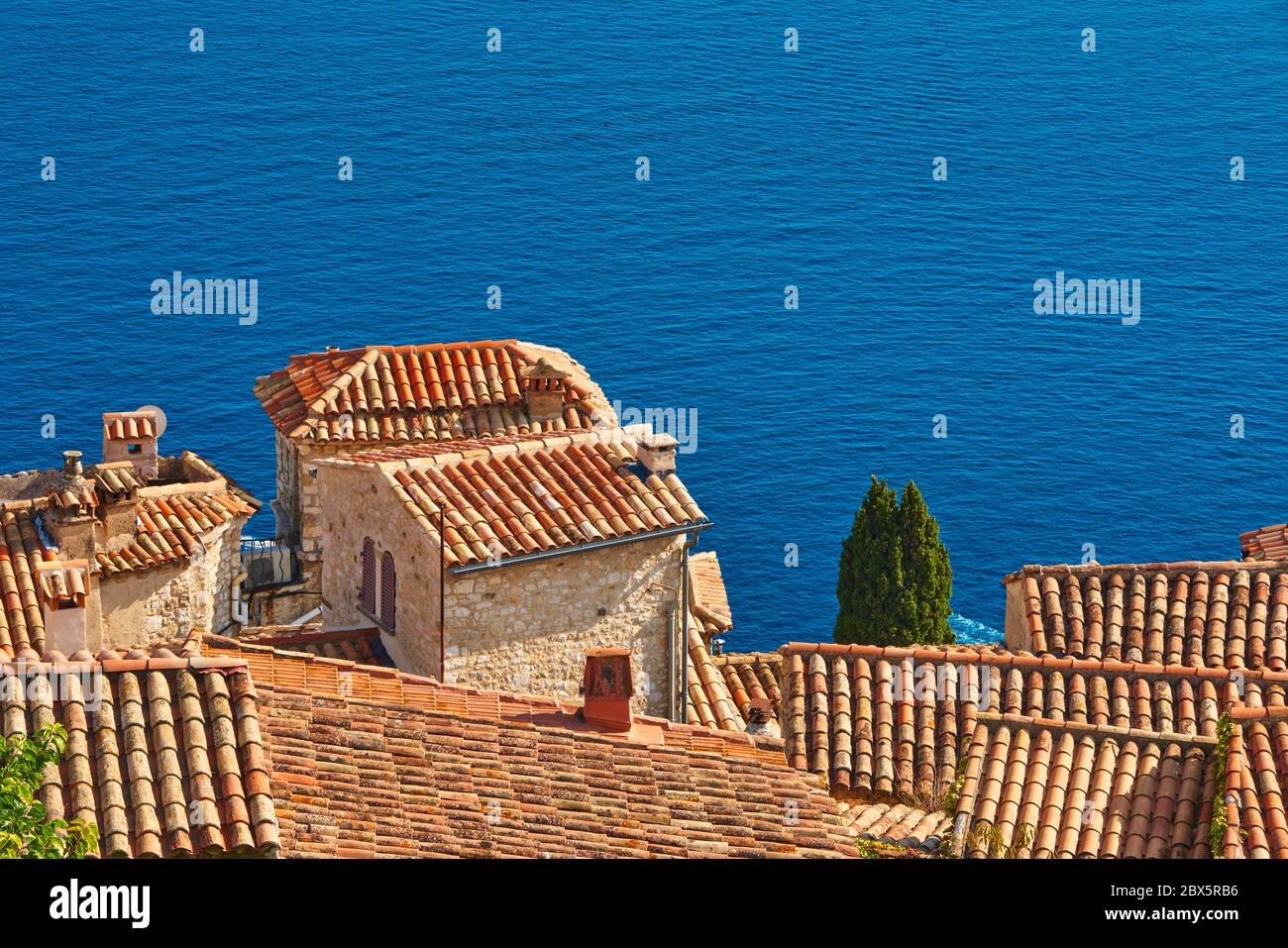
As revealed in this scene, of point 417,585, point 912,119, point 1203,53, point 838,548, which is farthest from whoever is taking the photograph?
point 1203,53

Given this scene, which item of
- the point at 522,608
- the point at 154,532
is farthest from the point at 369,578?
the point at 154,532

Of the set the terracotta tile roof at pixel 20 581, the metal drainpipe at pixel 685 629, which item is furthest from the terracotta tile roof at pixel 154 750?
the metal drainpipe at pixel 685 629

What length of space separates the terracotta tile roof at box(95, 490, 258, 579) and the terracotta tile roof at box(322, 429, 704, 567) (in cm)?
1329

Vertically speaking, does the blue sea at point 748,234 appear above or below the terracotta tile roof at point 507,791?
above

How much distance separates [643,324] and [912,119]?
5189 centimetres

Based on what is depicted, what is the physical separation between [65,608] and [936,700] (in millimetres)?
13551

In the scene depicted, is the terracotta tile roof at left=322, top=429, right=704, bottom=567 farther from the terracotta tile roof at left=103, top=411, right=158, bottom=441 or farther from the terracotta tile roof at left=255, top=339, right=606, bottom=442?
the terracotta tile roof at left=103, top=411, right=158, bottom=441

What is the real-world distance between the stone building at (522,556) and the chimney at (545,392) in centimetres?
1018

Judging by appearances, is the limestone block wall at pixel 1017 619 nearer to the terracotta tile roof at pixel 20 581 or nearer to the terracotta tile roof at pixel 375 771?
the terracotta tile roof at pixel 375 771

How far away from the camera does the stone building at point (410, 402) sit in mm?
45219

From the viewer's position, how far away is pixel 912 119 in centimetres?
16050

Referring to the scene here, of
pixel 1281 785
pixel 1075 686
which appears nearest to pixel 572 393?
pixel 1075 686

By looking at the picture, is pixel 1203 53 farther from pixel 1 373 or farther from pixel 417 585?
pixel 417 585

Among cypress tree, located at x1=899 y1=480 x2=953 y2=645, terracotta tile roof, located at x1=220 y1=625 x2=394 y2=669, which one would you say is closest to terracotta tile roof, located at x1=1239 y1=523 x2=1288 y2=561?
cypress tree, located at x1=899 y1=480 x2=953 y2=645
